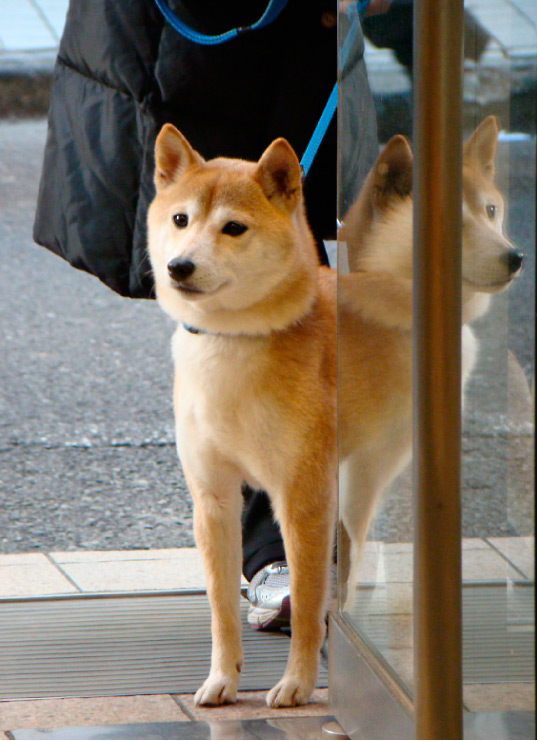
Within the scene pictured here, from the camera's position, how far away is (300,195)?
6.50ft

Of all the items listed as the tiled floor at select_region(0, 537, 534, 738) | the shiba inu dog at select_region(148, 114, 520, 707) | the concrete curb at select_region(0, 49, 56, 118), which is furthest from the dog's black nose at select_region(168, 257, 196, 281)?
the concrete curb at select_region(0, 49, 56, 118)

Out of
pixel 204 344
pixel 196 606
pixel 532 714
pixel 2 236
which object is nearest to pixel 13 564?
pixel 196 606

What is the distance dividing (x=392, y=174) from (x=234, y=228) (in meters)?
0.52

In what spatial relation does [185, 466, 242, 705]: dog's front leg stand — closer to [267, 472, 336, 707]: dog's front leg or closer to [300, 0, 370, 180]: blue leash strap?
[267, 472, 336, 707]: dog's front leg

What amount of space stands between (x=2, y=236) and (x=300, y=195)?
513cm

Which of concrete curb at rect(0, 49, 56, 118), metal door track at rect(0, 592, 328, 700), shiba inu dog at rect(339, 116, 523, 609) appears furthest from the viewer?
concrete curb at rect(0, 49, 56, 118)

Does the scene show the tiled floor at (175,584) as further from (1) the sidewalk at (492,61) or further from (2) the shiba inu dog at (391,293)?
(1) the sidewalk at (492,61)

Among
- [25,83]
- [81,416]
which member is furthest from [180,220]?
[25,83]

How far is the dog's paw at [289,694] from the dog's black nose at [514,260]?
3.27 feet

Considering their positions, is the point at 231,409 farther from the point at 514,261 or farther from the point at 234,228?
the point at 514,261

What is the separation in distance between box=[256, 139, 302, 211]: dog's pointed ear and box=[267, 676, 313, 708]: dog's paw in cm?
90

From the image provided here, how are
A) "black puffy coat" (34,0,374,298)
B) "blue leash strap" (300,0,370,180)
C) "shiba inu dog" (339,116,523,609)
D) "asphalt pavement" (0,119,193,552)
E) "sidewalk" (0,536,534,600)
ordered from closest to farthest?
"shiba inu dog" (339,116,523,609) → "blue leash strap" (300,0,370,180) → "black puffy coat" (34,0,374,298) → "sidewalk" (0,536,534,600) → "asphalt pavement" (0,119,193,552)

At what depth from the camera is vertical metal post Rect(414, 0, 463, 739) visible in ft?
3.88

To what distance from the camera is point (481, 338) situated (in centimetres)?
123
